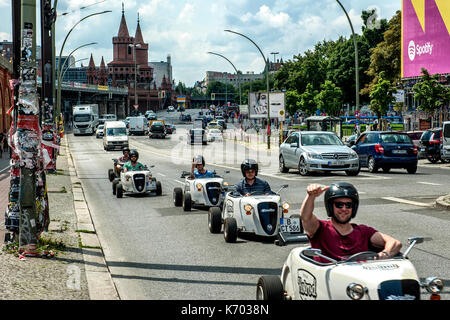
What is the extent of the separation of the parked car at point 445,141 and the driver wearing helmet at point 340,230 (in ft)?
83.6

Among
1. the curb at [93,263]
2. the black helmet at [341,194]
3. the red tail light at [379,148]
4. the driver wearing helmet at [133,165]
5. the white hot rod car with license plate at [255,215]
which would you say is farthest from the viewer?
the red tail light at [379,148]

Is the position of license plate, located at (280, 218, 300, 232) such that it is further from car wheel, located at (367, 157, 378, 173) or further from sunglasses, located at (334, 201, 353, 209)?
car wheel, located at (367, 157, 378, 173)

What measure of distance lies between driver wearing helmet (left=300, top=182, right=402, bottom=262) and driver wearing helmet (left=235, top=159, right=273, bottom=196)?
4989 millimetres

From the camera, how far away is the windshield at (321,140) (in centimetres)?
2530

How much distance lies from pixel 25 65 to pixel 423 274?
578 centimetres

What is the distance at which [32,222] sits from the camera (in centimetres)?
910

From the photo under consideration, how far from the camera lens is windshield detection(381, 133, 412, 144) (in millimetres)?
26188

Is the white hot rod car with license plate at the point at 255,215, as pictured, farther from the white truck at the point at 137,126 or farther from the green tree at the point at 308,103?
the white truck at the point at 137,126

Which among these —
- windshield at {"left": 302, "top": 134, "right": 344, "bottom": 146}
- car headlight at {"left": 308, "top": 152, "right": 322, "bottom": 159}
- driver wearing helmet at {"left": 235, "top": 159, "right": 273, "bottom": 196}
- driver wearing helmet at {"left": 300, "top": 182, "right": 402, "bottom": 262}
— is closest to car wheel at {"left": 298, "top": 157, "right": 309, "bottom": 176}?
car headlight at {"left": 308, "top": 152, "right": 322, "bottom": 159}

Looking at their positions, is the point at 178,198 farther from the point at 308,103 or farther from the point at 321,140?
the point at 308,103

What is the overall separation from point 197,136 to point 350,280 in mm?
56338

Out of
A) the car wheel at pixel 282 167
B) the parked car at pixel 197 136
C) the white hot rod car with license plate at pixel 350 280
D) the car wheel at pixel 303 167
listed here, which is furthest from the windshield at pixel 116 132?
the white hot rod car with license plate at pixel 350 280
